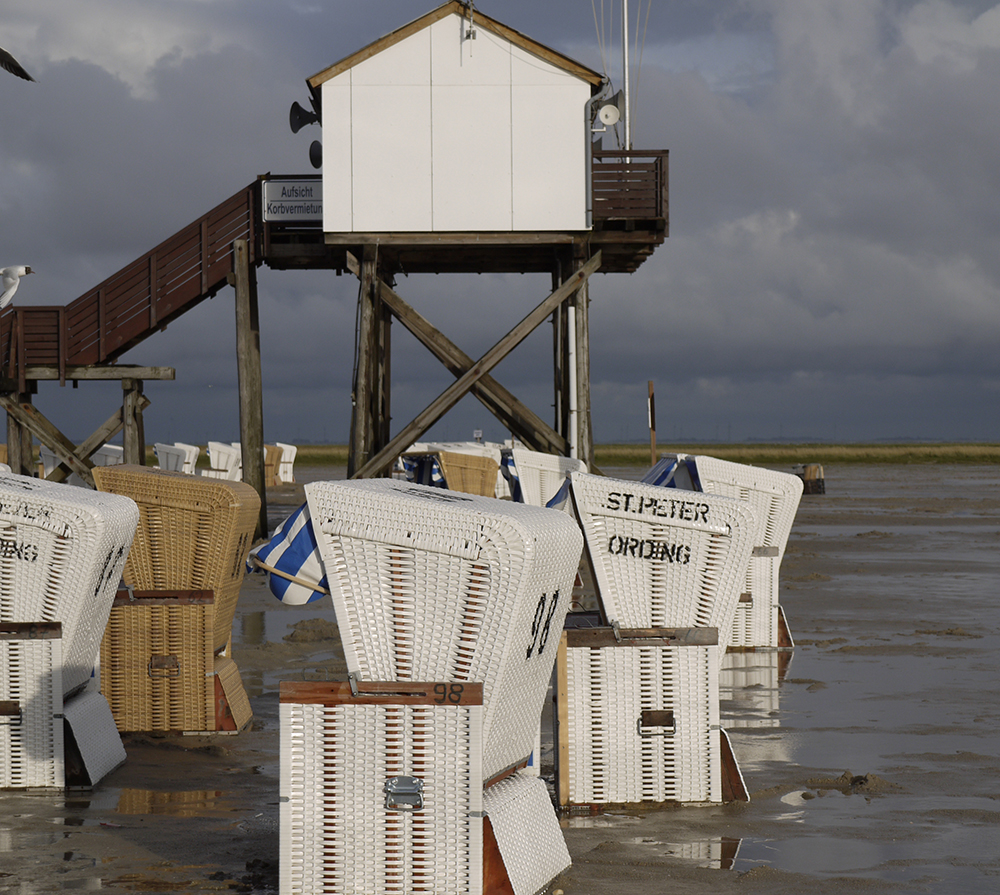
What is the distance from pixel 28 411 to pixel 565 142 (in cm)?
1038

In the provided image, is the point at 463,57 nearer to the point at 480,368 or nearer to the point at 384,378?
the point at 480,368

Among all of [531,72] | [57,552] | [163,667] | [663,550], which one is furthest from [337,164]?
[663,550]

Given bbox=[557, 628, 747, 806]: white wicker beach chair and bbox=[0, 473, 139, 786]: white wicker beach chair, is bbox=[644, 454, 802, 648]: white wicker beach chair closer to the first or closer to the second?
bbox=[557, 628, 747, 806]: white wicker beach chair

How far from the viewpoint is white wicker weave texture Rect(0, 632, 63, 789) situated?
6996 millimetres

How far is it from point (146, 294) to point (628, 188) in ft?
27.1

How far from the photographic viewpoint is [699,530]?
6.68 metres

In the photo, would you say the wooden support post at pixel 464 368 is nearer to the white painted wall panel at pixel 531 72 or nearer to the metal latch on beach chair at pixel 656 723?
the white painted wall panel at pixel 531 72

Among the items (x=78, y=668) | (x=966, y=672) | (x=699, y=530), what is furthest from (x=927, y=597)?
(x=78, y=668)

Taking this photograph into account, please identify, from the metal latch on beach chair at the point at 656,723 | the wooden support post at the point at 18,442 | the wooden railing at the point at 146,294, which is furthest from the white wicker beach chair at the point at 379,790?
the wooden support post at the point at 18,442

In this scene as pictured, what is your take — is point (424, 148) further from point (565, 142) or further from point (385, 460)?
point (385, 460)

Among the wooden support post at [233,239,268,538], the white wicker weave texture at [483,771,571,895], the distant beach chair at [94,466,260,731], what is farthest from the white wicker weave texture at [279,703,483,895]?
the wooden support post at [233,239,268,538]

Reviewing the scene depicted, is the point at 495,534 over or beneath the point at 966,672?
over

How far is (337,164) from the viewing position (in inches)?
754

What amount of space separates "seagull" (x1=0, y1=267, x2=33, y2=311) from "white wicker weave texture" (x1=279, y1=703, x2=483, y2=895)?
1771 cm
